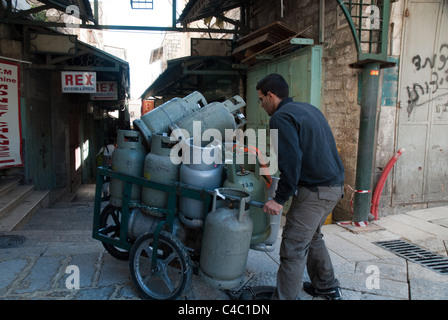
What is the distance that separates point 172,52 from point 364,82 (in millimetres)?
22188

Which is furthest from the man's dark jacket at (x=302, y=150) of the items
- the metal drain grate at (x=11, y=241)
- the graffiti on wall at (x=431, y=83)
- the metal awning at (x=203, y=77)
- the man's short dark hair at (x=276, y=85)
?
the metal awning at (x=203, y=77)

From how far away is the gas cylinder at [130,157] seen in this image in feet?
10.5

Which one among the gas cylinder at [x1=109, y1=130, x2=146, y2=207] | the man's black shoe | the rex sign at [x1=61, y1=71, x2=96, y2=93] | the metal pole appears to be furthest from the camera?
the rex sign at [x1=61, y1=71, x2=96, y2=93]

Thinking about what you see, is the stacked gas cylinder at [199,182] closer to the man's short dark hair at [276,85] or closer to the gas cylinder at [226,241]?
the gas cylinder at [226,241]

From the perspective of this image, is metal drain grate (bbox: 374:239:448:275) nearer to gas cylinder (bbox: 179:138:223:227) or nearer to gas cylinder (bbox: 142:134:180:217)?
gas cylinder (bbox: 179:138:223:227)

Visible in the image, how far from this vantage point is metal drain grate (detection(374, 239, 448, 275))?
3.61 meters

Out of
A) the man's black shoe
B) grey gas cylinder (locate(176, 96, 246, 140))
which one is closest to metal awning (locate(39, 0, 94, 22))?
grey gas cylinder (locate(176, 96, 246, 140))

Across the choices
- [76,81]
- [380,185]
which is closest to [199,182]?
[380,185]

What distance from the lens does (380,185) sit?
5.18 metres

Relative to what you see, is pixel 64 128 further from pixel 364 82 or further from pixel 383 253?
pixel 383 253

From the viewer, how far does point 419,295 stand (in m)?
2.98

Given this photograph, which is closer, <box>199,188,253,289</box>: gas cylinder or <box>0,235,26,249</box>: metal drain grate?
<box>199,188,253,289</box>: gas cylinder

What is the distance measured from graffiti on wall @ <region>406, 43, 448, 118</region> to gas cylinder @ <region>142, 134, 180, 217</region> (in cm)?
427

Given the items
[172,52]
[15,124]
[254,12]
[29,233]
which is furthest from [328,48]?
[172,52]
